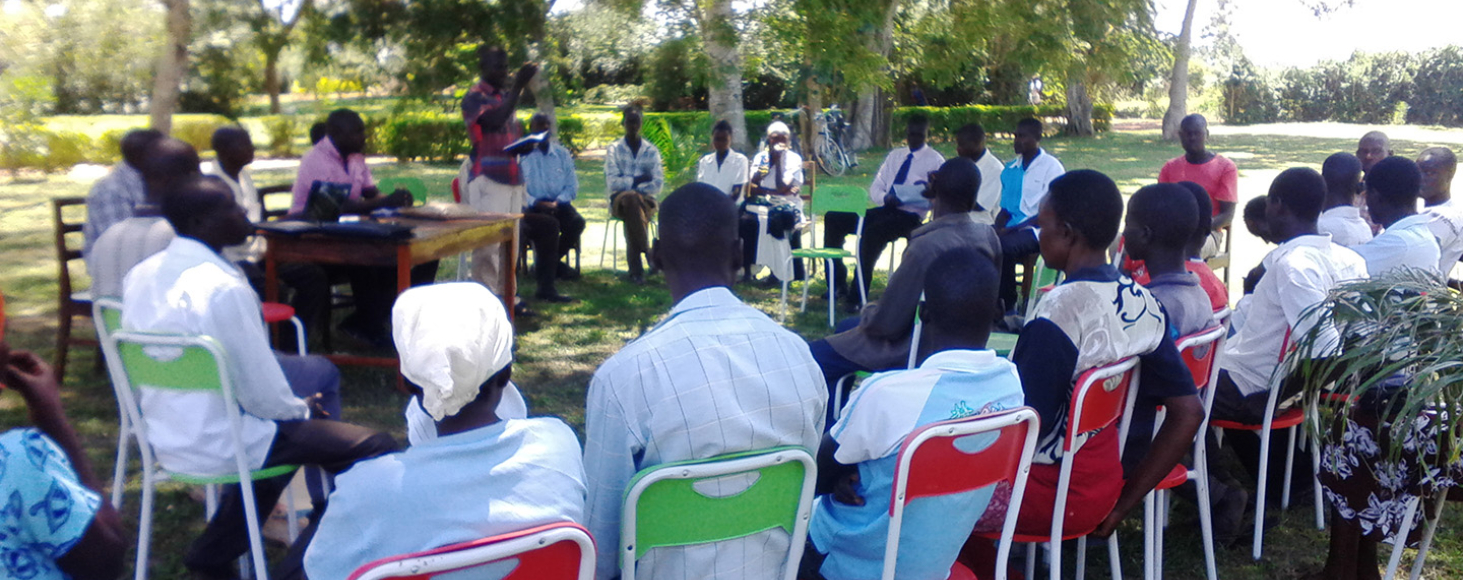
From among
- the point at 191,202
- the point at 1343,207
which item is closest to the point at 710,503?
the point at 191,202

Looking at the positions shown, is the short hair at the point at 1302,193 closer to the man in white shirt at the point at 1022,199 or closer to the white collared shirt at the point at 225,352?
the man in white shirt at the point at 1022,199

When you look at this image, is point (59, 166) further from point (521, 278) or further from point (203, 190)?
point (203, 190)

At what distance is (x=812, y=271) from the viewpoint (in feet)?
28.9

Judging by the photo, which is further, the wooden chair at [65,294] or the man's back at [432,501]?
the wooden chair at [65,294]

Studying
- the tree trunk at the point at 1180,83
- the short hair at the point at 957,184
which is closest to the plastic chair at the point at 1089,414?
the short hair at the point at 957,184

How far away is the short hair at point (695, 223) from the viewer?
2236 mm

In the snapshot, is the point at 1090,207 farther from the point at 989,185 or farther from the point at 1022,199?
the point at 989,185

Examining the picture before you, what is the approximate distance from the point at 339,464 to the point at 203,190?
3.07ft

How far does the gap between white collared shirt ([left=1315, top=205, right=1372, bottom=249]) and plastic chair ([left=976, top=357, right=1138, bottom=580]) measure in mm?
2429

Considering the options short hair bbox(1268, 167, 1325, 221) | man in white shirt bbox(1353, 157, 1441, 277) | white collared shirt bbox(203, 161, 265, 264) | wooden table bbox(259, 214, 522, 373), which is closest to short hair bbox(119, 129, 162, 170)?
white collared shirt bbox(203, 161, 265, 264)

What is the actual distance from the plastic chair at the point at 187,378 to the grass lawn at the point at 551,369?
0.68 meters

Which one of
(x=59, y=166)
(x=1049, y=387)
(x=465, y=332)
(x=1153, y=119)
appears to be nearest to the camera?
(x=465, y=332)

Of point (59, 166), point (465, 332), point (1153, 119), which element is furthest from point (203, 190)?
point (1153, 119)

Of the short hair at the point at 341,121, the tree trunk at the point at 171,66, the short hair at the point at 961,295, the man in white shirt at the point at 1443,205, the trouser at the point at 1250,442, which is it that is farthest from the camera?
the short hair at the point at 341,121
